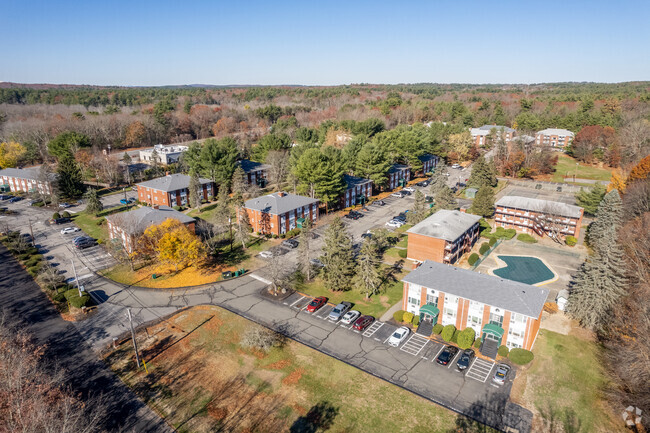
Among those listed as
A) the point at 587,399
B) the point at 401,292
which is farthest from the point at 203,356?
the point at 587,399

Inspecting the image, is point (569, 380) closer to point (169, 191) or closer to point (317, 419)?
point (317, 419)

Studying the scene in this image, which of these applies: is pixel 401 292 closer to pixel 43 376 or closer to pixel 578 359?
pixel 578 359

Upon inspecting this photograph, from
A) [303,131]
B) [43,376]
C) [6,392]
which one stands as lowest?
[43,376]

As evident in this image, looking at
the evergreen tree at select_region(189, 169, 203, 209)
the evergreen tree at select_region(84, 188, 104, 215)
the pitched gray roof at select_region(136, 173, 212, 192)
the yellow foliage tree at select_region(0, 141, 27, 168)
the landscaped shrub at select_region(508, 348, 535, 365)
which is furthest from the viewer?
the yellow foliage tree at select_region(0, 141, 27, 168)

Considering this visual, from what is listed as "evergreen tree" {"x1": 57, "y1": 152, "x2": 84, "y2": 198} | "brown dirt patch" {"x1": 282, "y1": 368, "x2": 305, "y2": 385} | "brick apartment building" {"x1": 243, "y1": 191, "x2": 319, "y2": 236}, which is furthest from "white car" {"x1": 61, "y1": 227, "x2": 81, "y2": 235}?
"brown dirt patch" {"x1": 282, "y1": 368, "x2": 305, "y2": 385}

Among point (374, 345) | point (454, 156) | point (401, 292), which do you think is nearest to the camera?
point (374, 345)

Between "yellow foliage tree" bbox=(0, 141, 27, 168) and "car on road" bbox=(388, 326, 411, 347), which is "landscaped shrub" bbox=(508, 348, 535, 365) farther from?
"yellow foliage tree" bbox=(0, 141, 27, 168)

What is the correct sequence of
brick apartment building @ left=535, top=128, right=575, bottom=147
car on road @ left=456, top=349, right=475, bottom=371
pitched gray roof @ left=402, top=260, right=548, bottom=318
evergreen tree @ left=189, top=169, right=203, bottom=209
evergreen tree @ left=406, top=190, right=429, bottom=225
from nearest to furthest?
car on road @ left=456, top=349, right=475, bottom=371, pitched gray roof @ left=402, top=260, right=548, bottom=318, evergreen tree @ left=406, top=190, right=429, bottom=225, evergreen tree @ left=189, top=169, right=203, bottom=209, brick apartment building @ left=535, top=128, right=575, bottom=147

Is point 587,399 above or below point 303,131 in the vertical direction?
below
